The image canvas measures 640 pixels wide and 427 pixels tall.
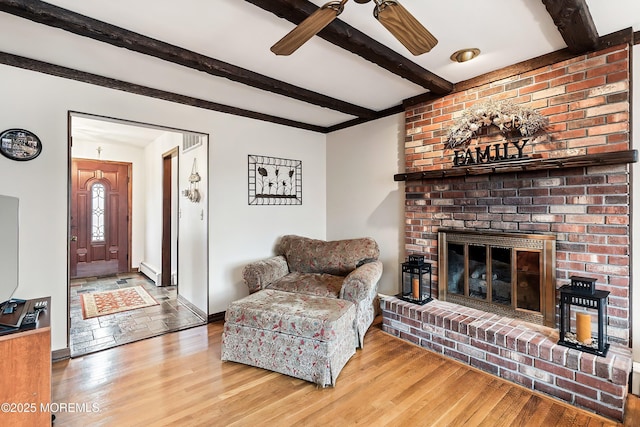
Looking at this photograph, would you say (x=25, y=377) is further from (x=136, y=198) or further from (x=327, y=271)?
(x=136, y=198)

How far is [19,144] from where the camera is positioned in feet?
7.66

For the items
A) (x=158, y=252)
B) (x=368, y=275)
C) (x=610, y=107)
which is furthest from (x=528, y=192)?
(x=158, y=252)

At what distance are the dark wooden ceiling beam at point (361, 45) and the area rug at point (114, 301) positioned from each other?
364cm

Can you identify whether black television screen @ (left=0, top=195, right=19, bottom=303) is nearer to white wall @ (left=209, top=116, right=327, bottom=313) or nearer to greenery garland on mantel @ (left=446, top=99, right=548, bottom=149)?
white wall @ (left=209, top=116, right=327, bottom=313)

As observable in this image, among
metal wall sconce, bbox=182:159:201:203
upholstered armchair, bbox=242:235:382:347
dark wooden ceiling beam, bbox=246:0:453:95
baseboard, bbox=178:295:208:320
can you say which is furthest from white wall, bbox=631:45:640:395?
metal wall sconce, bbox=182:159:201:203

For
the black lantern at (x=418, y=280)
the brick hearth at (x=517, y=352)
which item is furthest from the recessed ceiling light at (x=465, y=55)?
the brick hearth at (x=517, y=352)

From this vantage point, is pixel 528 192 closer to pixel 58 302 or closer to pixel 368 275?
pixel 368 275

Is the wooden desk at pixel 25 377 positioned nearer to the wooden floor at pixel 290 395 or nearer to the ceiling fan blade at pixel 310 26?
the wooden floor at pixel 290 395

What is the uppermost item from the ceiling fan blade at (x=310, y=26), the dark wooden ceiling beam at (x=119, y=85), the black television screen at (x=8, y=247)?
the dark wooden ceiling beam at (x=119, y=85)

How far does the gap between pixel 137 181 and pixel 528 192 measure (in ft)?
20.2

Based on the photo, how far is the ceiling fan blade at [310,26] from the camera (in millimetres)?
1386

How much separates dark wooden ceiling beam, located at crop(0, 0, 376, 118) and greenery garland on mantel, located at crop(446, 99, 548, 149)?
4.77 ft

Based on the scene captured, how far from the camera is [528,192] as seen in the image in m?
2.50

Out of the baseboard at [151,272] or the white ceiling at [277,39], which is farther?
the baseboard at [151,272]
